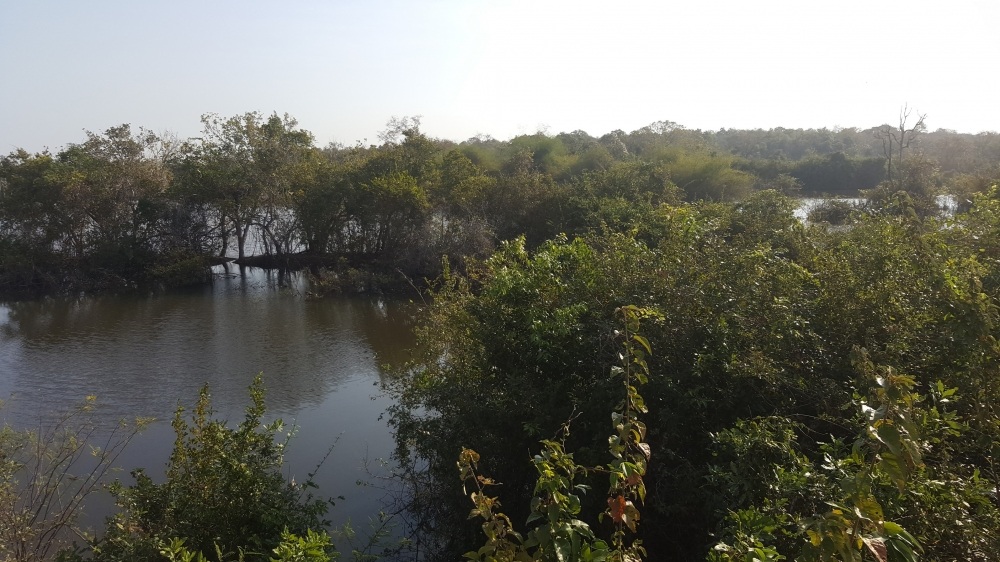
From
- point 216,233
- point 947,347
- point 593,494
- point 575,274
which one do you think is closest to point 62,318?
point 216,233

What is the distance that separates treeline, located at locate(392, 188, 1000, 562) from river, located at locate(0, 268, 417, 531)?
7.65 ft

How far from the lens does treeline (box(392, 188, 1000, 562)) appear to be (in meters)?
2.41

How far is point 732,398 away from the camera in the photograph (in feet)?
16.2

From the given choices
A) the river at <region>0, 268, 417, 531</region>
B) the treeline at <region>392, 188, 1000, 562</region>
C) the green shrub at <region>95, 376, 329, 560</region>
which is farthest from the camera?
the river at <region>0, 268, 417, 531</region>

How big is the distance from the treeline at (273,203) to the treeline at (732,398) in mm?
11296

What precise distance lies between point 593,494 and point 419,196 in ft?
54.2

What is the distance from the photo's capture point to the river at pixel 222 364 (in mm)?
9023

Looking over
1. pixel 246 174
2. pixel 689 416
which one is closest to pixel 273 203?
pixel 246 174

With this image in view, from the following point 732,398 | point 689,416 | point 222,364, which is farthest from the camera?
point 222,364

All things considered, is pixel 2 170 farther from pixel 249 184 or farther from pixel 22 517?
pixel 22 517

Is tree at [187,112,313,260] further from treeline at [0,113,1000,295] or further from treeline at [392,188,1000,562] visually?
treeline at [392,188,1000,562]

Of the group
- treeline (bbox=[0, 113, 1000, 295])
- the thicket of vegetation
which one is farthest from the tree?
the thicket of vegetation

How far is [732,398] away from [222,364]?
34.6 ft

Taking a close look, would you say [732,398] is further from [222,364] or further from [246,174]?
[246,174]
